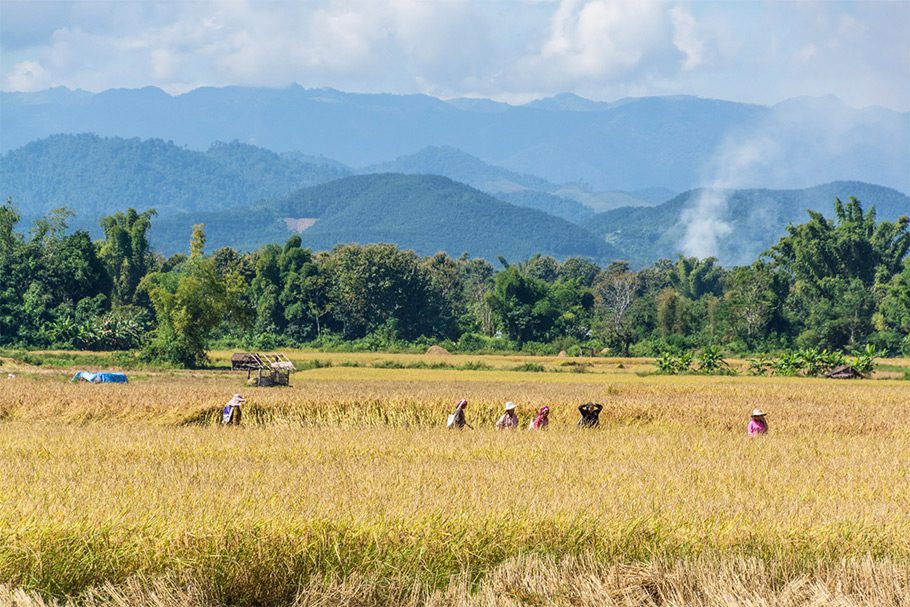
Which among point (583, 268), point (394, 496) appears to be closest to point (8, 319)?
point (394, 496)

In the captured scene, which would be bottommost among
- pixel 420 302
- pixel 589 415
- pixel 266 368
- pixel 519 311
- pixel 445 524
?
pixel 445 524

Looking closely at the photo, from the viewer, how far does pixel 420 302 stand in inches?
3541

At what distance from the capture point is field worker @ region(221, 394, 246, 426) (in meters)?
21.6

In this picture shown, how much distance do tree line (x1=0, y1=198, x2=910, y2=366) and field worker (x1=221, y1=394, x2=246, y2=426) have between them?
3541 centimetres

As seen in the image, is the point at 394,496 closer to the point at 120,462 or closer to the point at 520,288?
the point at 120,462

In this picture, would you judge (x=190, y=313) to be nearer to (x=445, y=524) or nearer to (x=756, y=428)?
(x=756, y=428)

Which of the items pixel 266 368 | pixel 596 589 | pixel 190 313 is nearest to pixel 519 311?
pixel 190 313

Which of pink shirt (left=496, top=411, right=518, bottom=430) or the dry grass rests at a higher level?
pink shirt (left=496, top=411, right=518, bottom=430)

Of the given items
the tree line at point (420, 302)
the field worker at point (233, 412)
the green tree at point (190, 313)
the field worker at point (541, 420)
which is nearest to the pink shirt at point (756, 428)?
the field worker at point (541, 420)

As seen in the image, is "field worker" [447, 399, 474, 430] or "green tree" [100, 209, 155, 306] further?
"green tree" [100, 209, 155, 306]

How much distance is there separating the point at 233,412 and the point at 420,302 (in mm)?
68184

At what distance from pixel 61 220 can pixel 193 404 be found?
5967 centimetres

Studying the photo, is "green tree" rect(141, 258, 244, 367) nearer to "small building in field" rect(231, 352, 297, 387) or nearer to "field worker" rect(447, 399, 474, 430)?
"small building in field" rect(231, 352, 297, 387)

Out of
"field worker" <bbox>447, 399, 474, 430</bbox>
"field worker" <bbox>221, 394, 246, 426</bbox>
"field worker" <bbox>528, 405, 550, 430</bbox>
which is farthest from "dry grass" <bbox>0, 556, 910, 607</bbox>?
"field worker" <bbox>221, 394, 246, 426</bbox>
